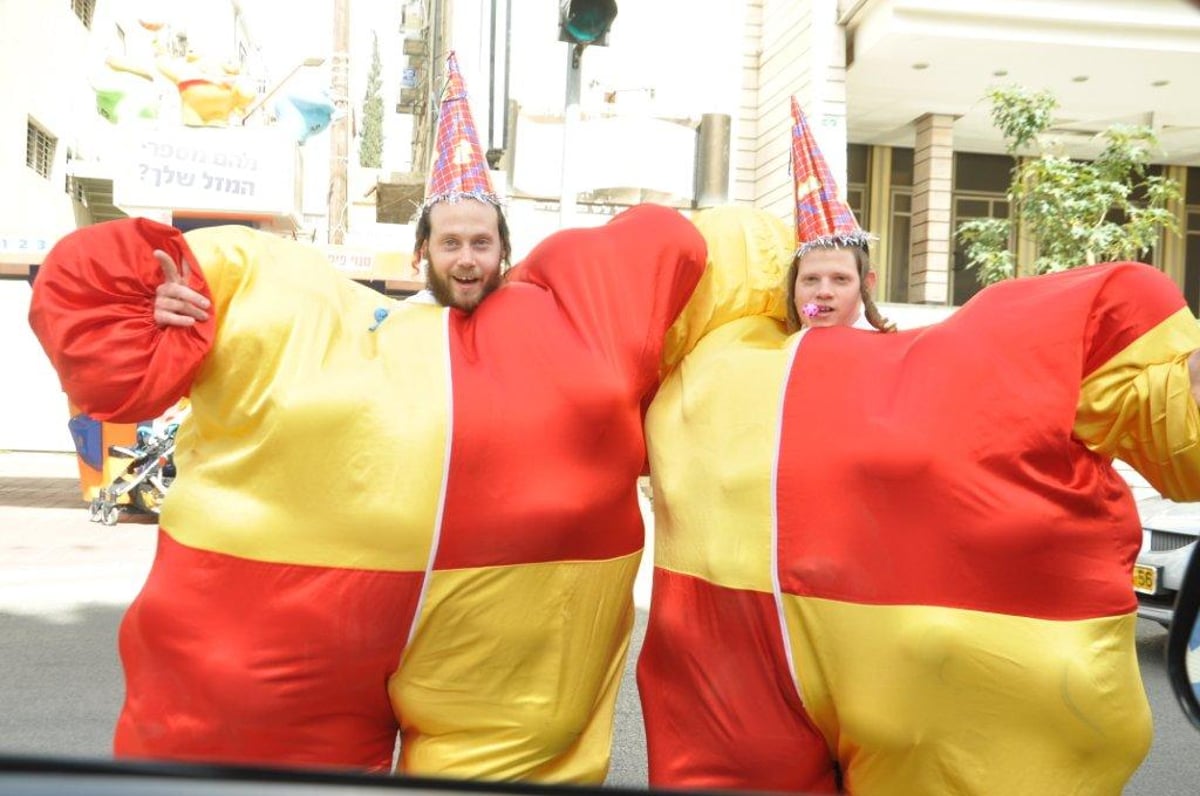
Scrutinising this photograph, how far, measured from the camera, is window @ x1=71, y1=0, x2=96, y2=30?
19925 mm

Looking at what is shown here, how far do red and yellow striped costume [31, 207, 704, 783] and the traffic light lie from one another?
415cm

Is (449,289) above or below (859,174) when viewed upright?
below

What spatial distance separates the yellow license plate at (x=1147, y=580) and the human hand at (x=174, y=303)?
516 centimetres

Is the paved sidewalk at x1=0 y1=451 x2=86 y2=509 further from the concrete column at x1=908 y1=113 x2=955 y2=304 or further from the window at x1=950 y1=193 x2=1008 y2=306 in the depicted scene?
the window at x1=950 y1=193 x2=1008 y2=306

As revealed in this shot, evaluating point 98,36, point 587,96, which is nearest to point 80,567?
point 587,96

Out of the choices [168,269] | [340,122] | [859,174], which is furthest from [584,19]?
[340,122]

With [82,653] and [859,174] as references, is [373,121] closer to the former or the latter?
[859,174]

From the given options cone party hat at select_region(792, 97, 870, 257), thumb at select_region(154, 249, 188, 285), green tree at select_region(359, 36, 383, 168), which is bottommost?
thumb at select_region(154, 249, 188, 285)

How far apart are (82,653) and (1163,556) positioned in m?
5.25

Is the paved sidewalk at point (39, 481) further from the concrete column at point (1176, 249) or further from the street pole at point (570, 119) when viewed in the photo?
the concrete column at point (1176, 249)

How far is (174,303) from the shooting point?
2363mm

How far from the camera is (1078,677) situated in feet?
7.56

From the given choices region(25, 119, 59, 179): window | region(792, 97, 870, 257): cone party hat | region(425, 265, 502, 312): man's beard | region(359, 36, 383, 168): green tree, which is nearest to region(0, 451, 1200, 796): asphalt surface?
region(425, 265, 502, 312): man's beard

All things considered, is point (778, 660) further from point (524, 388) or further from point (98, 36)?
point (98, 36)
